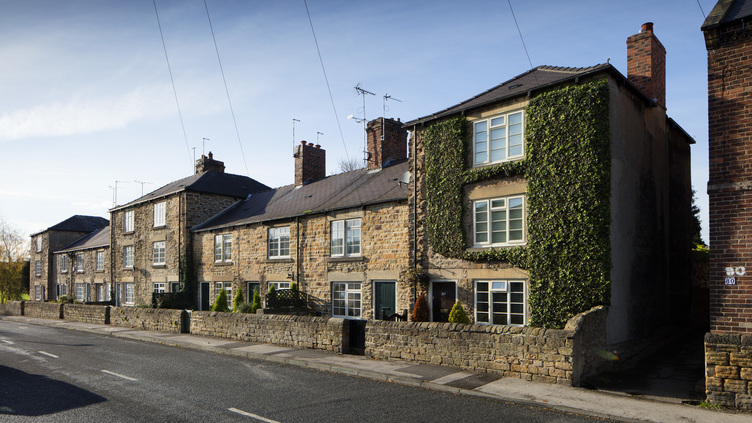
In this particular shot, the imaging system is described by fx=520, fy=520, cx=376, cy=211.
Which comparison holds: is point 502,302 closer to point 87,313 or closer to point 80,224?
point 87,313

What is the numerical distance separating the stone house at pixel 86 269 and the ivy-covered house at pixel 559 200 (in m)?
29.3

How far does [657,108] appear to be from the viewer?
16.5 meters

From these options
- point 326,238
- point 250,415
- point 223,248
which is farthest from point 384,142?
point 250,415

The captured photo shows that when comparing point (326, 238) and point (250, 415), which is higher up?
point (326, 238)

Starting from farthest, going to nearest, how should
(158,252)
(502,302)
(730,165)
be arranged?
(158,252)
(502,302)
(730,165)

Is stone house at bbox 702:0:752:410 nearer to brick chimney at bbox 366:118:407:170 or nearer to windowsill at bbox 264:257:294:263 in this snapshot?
brick chimney at bbox 366:118:407:170

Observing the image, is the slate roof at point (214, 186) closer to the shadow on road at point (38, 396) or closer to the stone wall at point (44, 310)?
the stone wall at point (44, 310)

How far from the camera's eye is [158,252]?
3195cm

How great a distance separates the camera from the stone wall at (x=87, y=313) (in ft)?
90.2

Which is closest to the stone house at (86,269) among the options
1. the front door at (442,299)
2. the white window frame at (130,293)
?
the white window frame at (130,293)

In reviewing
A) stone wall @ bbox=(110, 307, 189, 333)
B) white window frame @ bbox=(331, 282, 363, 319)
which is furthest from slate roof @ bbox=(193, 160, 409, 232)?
stone wall @ bbox=(110, 307, 189, 333)

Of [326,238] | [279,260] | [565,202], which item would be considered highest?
[565,202]

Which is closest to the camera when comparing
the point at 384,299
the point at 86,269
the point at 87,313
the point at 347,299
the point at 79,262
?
the point at 384,299

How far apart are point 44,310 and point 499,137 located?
31.8 m
